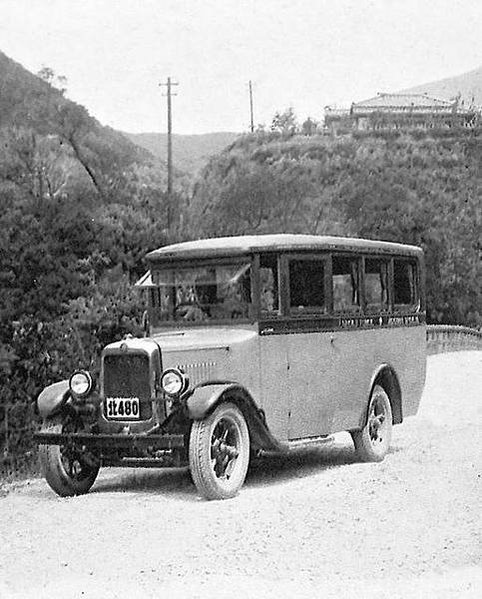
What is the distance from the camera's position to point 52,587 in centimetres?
584

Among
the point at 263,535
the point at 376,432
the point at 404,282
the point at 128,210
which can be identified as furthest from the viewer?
the point at 128,210

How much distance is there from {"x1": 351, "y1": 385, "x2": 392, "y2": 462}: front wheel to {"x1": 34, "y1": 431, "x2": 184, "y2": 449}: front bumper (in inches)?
109

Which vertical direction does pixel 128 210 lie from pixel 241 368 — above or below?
above

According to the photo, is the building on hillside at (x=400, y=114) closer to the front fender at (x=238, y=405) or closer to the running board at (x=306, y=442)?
the running board at (x=306, y=442)

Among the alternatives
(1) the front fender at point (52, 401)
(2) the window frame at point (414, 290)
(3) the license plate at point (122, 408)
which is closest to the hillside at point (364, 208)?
(2) the window frame at point (414, 290)

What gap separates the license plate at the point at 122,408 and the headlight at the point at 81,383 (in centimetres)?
21

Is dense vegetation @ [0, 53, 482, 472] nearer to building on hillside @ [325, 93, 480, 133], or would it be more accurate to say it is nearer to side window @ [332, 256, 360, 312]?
building on hillside @ [325, 93, 480, 133]

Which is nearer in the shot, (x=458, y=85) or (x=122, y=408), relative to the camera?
(x=122, y=408)

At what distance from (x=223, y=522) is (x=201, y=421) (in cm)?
129

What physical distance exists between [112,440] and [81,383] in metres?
0.60

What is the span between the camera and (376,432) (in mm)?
11188

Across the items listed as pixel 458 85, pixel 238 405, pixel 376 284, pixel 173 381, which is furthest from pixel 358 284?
pixel 458 85

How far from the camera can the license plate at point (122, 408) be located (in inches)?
350

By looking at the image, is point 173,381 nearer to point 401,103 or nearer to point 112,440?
point 112,440
